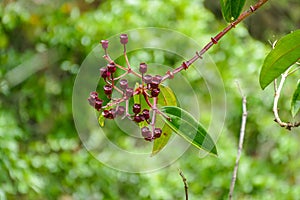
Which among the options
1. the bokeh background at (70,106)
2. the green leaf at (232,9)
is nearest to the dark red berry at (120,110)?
the green leaf at (232,9)

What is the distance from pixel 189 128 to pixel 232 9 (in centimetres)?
15

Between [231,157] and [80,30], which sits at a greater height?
[80,30]

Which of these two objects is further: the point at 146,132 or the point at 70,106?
the point at 70,106

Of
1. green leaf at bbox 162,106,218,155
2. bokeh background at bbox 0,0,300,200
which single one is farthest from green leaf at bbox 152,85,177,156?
bokeh background at bbox 0,0,300,200

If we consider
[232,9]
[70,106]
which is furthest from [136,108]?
[70,106]

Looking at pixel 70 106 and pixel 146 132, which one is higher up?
pixel 70 106

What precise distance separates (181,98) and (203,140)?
2.33 ft

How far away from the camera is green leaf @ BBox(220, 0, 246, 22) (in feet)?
2.26

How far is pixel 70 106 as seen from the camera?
74.4 inches

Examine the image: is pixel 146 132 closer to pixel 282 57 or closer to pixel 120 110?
pixel 120 110

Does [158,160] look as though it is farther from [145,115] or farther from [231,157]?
[145,115]

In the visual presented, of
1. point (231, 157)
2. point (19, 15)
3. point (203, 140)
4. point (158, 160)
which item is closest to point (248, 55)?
point (231, 157)

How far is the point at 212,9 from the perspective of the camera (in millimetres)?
3299

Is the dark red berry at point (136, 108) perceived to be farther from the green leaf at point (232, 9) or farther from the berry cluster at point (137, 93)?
the green leaf at point (232, 9)
